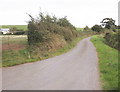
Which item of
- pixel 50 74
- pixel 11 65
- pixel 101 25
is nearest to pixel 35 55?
pixel 11 65

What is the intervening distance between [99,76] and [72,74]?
1370 millimetres

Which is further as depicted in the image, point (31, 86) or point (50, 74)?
point (50, 74)

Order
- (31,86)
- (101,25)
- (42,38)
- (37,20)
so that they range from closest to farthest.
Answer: (31,86) < (42,38) < (37,20) < (101,25)

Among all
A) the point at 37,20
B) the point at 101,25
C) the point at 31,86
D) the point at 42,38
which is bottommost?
the point at 31,86

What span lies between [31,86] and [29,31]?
11803 millimetres

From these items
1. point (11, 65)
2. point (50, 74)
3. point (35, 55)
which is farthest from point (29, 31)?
point (50, 74)

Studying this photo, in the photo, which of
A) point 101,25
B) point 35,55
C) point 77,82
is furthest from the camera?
point 101,25

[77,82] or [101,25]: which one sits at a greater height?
[101,25]

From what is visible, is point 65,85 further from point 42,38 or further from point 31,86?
point 42,38

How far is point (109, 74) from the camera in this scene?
7.94 m

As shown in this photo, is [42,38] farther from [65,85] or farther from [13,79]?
[65,85]

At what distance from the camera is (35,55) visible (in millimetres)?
13695

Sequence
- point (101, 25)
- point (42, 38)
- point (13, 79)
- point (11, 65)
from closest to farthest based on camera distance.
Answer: point (13, 79), point (11, 65), point (42, 38), point (101, 25)

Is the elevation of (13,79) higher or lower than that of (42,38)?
lower
